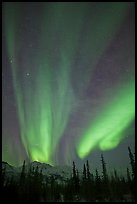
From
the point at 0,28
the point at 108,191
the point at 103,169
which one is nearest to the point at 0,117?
the point at 0,28

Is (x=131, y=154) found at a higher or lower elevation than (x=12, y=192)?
higher

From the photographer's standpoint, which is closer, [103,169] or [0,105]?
[0,105]

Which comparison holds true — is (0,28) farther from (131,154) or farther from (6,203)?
(131,154)

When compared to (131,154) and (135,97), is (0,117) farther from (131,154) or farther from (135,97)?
(131,154)

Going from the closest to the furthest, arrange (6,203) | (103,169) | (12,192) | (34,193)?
(6,203) → (12,192) → (34,193) → (103,169)

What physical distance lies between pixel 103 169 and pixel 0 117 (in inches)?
3412

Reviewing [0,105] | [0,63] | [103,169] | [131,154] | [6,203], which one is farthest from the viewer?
[103,169]

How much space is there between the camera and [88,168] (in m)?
96.9

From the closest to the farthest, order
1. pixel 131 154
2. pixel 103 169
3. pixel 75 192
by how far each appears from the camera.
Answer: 1. pixel 75 192
2. pixel 131 154
3. pixel 103 169

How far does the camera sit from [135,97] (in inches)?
703

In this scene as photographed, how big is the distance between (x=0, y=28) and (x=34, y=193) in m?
43.7

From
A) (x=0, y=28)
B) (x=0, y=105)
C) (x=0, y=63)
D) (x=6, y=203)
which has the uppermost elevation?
(x=0, y=28)

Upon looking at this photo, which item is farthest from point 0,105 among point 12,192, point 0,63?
point 12,192

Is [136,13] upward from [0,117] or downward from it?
upward
